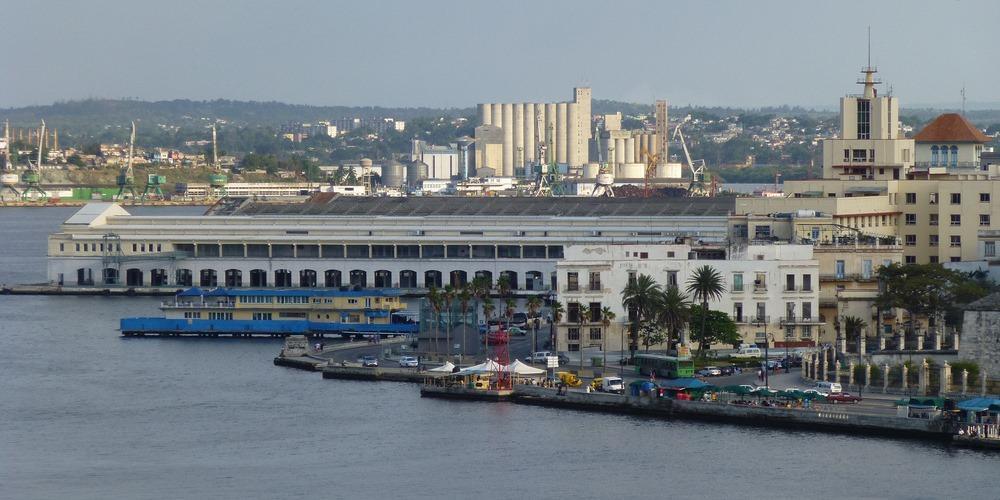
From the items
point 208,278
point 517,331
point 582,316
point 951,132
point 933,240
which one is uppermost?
point 951,132

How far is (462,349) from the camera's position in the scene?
1800 inches

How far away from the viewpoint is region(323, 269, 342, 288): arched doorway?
217 ft

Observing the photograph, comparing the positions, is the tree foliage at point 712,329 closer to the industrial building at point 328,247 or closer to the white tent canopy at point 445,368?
the white tent canopy at point 445,368

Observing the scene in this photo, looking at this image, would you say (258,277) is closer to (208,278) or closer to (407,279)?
(208,278)

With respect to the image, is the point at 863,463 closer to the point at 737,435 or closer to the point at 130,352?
the point at 737,435

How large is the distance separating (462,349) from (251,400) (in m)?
6.89

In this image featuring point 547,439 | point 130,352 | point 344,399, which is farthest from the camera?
point 130,352

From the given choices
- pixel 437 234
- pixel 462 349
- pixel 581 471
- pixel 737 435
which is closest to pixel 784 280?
pixel 462 349

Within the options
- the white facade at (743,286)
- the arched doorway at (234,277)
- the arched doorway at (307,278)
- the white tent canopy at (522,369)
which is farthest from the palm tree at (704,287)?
the arched doorway at (234,277)

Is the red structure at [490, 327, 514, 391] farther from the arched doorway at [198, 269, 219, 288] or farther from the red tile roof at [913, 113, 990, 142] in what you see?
the arched doorway at [198, 269, 219, 288]

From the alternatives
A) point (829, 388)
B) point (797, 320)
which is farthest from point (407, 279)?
point (829, 388)

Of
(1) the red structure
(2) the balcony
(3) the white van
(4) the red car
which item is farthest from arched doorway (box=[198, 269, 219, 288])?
(4) the red car

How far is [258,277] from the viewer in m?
67.1

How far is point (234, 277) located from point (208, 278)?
0.88 metres
